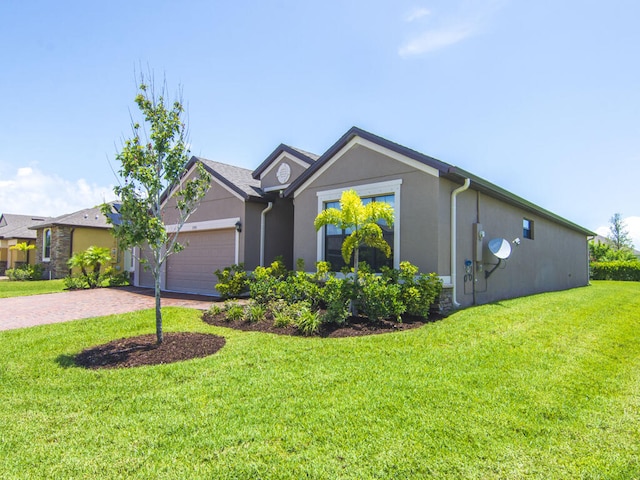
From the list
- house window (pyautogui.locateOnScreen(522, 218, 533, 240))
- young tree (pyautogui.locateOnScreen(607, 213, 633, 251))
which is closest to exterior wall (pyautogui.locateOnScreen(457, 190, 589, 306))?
house window (pyautogui.locateOnScreen(522, 218, 533, 240))

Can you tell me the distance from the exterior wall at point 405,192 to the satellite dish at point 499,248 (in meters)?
2.74

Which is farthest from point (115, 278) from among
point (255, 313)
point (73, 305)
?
point (255, 313)

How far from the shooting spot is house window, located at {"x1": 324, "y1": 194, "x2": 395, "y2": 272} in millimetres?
9565

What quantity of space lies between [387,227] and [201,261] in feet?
26.2

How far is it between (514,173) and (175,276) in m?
16.3

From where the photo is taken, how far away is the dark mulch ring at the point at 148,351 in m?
5.40

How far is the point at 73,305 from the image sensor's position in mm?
10930

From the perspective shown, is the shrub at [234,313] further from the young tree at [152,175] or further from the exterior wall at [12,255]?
the exterior wall at [12,255]

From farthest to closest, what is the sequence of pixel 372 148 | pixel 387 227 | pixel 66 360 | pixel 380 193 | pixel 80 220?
pixel 80 220, pixel 372 148, pixel 380 193, pixel 387 227, pixel 66 360

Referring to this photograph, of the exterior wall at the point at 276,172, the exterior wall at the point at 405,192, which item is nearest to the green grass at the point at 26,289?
the exterior wall at the point at 276,172

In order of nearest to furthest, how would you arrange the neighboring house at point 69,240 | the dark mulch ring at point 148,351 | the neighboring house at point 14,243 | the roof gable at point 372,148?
the dark mulch ring at point 148,351, the roof gable at point 372,148, the neighboring house at point 69,240, the neighboring house at point 14,243

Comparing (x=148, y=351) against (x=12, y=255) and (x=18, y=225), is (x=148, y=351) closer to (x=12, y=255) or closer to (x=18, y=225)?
(x=12, y=255)

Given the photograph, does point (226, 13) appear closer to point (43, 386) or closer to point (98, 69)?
point (98, 69)

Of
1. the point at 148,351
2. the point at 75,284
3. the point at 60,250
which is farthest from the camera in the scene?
the point at 60,250
